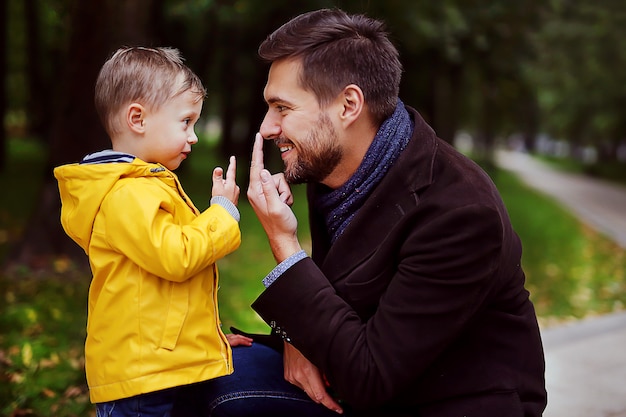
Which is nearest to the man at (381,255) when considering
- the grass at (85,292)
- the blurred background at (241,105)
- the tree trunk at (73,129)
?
the blurred background at (241,105)

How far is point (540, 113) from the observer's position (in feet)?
163

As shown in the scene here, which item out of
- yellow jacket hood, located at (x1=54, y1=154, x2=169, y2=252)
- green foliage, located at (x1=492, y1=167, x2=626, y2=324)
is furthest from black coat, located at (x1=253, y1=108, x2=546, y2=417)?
green foliage, located at (x1=492, y1=167, x2=626, y2=324)

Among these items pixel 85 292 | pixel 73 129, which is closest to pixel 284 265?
pixel 85 292

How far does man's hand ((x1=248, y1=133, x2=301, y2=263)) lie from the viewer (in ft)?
7.54

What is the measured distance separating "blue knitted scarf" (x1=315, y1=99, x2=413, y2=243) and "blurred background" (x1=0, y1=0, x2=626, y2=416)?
811 mm

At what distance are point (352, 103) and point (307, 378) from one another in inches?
35.5

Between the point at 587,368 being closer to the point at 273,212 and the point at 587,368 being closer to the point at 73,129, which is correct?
the point at 273,212

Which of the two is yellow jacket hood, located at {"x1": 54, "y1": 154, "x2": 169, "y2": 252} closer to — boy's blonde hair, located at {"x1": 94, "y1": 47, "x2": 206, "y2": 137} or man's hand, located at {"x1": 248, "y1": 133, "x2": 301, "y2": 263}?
boy's blonde hair, located at {"x1": 94, "y1": 47, "x2": 206, "y2": 137}

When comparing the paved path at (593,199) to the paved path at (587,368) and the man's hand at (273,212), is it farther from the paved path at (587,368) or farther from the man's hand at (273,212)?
the man's hand at (273,212)

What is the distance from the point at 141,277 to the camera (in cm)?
223

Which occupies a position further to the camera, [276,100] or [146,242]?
[276,100]

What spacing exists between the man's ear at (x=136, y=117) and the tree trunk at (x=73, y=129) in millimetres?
5083

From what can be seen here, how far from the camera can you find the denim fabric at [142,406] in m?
2.27

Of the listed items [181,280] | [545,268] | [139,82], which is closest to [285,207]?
[181,280]
